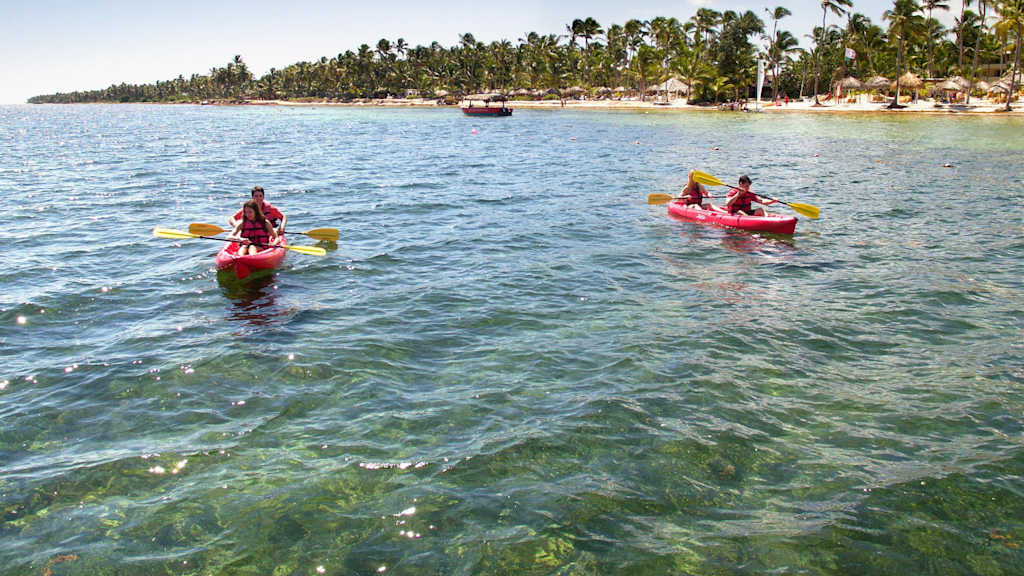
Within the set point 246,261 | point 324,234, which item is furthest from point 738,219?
point 246,261

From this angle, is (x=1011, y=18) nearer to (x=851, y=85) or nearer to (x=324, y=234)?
(x=851, y=85)

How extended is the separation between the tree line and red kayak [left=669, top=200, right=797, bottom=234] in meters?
55.5

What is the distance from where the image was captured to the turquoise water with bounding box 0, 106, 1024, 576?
5.14 metres

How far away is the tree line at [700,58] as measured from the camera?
233 feet

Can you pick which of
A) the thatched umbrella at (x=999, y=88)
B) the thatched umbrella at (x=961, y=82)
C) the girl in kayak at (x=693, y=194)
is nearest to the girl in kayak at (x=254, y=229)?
the girl in kayak at (x=693, y=194)

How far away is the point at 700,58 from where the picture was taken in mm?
94375

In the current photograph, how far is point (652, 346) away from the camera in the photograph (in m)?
8.82

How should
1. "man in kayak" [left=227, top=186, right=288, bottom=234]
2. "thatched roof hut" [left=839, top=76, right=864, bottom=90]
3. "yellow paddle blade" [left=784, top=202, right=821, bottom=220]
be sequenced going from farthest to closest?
"thatched roof hut" [left=839, top=76, right=864, bottom=90]
"yellow paddle blade" [left=784, top=202, right=821, bottom=220]
"man in kayak" [left=227, top=186, right=288, bottom=234]

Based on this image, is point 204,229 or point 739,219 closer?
point 204,229

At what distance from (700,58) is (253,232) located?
94660 mm

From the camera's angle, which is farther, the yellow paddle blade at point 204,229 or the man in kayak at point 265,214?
the yellow paddle blade at point 204,229

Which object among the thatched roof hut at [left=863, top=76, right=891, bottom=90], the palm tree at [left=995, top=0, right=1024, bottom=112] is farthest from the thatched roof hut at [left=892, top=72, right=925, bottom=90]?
the palm tree at [left=995, top=0, right=1024, bottom=112]

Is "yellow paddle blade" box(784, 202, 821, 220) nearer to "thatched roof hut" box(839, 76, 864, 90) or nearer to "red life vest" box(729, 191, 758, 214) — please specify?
"red life vest" box(729, 191, 758, 214)

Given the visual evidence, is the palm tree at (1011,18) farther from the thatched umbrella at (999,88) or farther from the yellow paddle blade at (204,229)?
the yellow paddle blade at (204,229)
